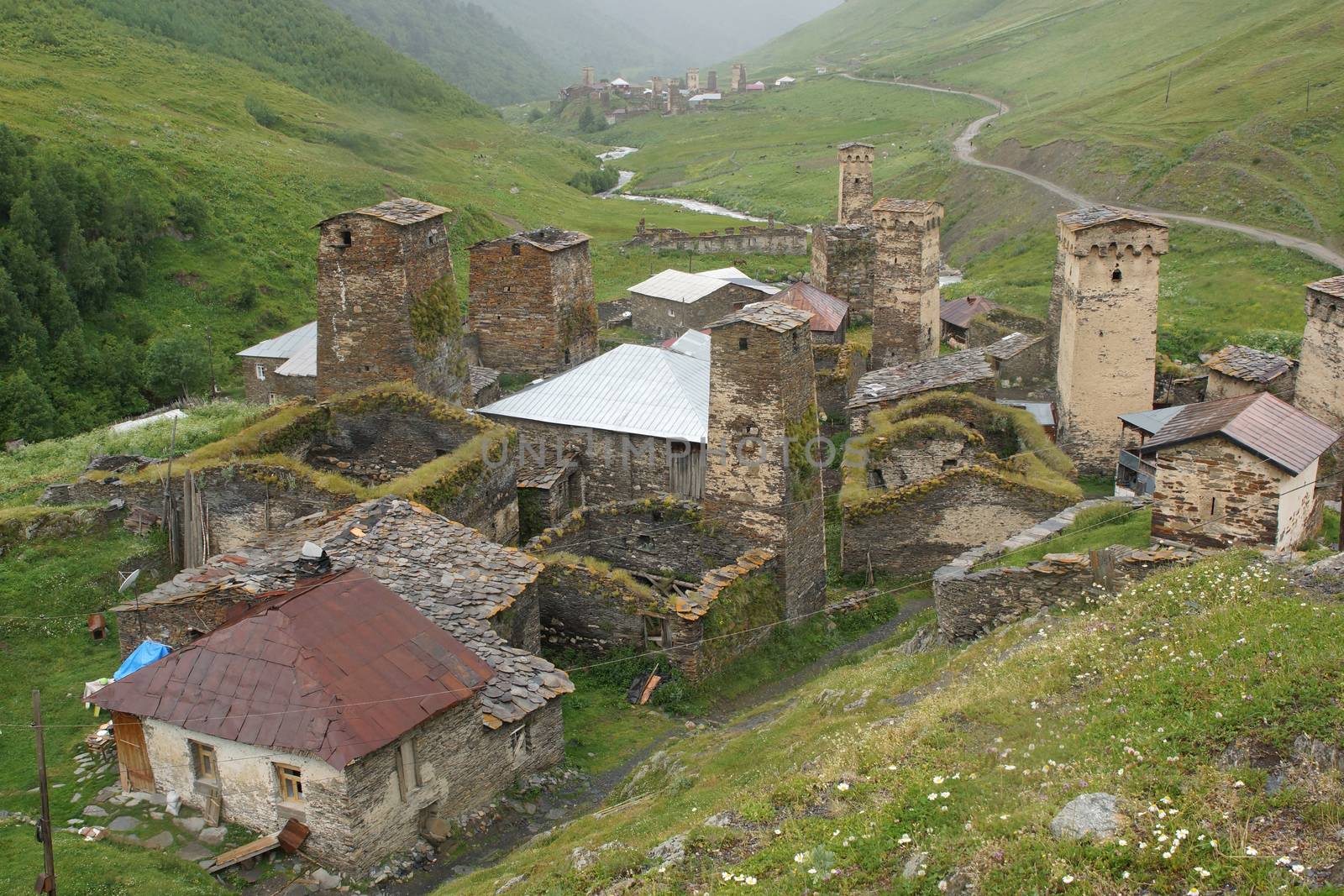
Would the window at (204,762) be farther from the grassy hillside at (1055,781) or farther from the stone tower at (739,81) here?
the stone tower at (739,81)

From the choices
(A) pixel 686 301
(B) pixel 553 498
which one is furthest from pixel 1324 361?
(A) pixel 686 301

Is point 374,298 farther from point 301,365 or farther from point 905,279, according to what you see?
point 905,279

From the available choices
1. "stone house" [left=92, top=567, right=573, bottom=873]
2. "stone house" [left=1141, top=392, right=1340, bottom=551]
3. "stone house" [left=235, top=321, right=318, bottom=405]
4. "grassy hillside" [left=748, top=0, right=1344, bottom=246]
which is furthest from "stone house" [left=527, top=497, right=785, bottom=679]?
"grassy hillside" [left=748, top=0, right=1344, bottom=246]

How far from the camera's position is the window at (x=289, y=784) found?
11984mm

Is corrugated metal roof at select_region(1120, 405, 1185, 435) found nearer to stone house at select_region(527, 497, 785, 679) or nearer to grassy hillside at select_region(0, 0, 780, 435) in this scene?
stone house at select_region(527, 497, 785, 679)

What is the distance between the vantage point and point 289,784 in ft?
39.8

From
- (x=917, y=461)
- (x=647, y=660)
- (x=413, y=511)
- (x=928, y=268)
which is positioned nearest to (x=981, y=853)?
(x=647, y=660)

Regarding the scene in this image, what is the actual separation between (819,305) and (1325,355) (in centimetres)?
1826

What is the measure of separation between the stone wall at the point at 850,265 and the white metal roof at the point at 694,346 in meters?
10.4

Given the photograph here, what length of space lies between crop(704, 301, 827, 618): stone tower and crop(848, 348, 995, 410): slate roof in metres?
6.94

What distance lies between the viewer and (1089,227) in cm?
2291

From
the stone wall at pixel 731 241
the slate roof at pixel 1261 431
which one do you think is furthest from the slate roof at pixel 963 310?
the stone wall at pixel 731 241

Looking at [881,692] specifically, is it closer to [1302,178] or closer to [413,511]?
[413,511]

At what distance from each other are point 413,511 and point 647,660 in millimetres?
4228
